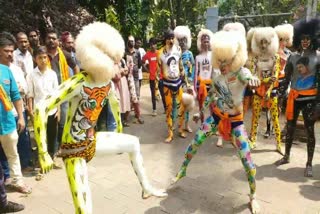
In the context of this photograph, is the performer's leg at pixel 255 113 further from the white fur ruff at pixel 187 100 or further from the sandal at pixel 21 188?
the sandal at pixel 21 188

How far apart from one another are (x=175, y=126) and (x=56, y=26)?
3.88 metres

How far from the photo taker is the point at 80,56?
2676 millimetres

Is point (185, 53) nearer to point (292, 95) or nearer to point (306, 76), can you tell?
point (292, 95)

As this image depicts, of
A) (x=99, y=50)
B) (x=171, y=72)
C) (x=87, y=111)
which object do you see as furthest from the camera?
(x=171, y=72)

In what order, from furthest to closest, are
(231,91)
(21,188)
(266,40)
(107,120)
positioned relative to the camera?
(107,120)
(266,40)
(21,188)
(231,91)

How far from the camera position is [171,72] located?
19.9 ft

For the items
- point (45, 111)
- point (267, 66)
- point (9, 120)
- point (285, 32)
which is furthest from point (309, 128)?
point (9, 120)

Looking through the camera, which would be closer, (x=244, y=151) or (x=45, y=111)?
(x=45, y=111)

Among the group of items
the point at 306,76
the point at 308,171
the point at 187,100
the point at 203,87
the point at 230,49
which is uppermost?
the point at 230,49

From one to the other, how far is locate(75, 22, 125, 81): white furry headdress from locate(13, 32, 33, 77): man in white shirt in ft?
9.34

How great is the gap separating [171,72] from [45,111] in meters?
3.75

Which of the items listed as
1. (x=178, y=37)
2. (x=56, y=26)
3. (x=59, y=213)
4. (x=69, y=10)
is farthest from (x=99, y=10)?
(x=59, y=213)

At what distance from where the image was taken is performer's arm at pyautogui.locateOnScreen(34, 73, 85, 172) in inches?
98.7

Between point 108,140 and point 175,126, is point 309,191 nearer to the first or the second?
point 108,140
